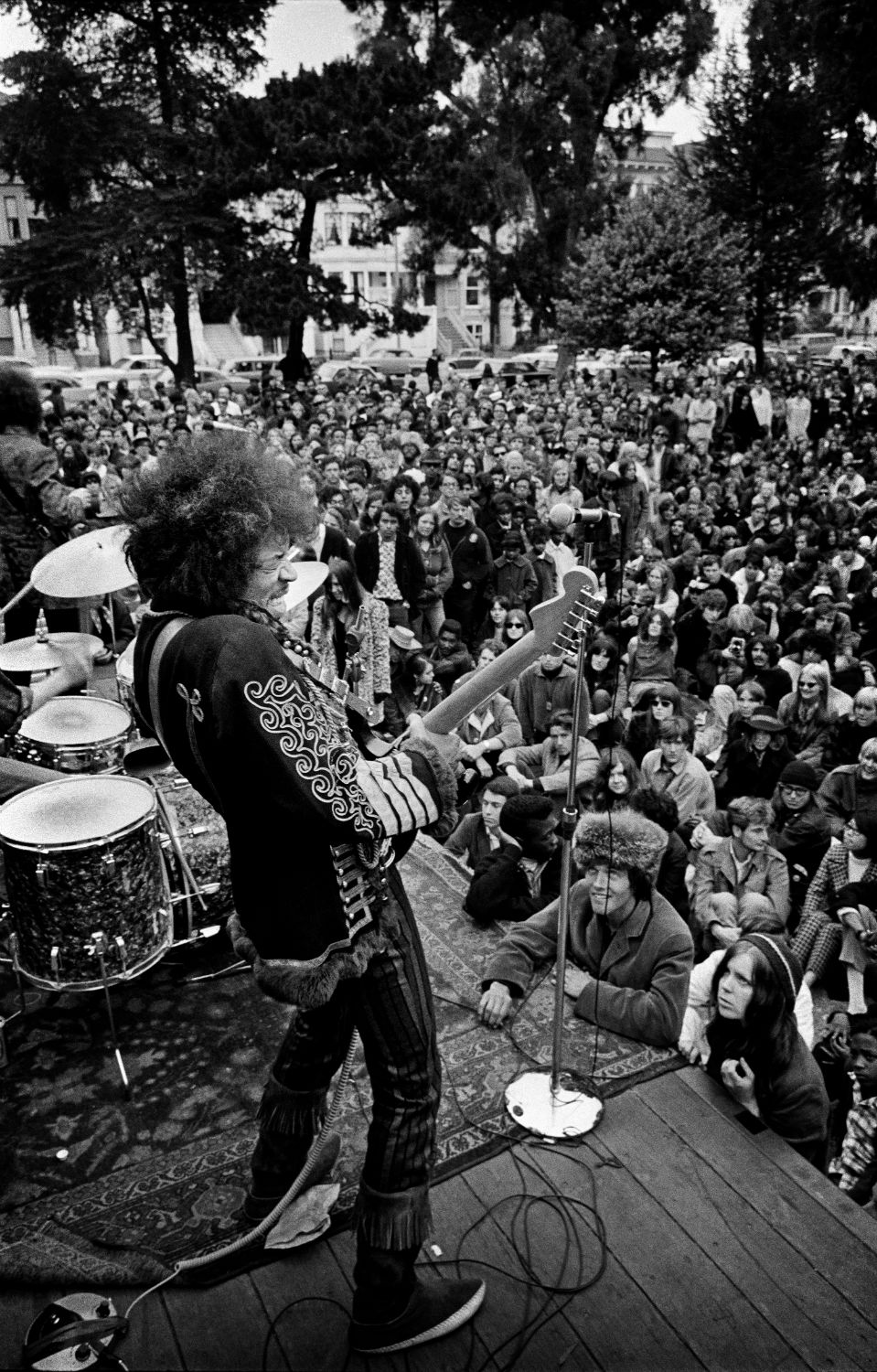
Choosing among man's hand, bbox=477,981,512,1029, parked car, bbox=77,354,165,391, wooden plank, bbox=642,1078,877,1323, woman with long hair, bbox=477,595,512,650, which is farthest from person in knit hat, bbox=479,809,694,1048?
parked car, bbox=77,354,165,391

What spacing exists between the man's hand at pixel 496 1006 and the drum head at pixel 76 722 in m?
1.51

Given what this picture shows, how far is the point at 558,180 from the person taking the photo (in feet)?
84.5

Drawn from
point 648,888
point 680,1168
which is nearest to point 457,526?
point 648,888

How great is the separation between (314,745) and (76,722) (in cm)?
207

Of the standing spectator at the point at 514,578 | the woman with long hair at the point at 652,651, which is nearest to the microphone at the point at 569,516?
the woman with long hair at the point at 652,651

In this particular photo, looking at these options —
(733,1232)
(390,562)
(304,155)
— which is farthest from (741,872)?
(304,155)

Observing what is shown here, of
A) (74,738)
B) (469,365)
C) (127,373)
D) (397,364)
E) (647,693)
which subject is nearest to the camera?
(74,738)

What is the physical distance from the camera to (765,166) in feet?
72.1

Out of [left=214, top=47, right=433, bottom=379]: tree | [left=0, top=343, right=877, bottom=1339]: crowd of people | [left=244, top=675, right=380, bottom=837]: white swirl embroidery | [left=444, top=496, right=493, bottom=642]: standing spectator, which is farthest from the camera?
[left=214, top=47, right=433, bottom=379]: tree

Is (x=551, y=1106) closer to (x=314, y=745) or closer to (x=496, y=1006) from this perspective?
(x=496, y=1006)

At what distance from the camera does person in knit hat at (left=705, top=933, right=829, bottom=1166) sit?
2.90m

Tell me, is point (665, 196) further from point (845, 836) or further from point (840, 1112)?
point (840, 1112)

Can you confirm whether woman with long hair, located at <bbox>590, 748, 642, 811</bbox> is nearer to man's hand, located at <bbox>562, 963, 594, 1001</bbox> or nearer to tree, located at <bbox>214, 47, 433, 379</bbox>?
man's hand, located at <bbox>562, 963, 594, 1001</bbox>

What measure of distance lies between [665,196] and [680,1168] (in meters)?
20.1
